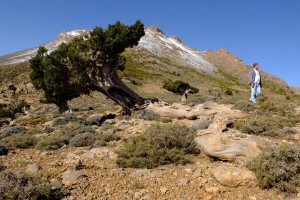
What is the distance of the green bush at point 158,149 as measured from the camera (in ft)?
30.6

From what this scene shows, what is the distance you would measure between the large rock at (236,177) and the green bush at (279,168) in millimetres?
182

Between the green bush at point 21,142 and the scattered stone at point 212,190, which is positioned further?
the green bush at point 21,142

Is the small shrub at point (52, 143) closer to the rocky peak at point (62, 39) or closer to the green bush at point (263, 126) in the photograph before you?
the green bush at point (263, 126)

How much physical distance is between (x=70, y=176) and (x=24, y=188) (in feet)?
4.75

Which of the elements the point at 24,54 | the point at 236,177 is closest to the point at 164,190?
the point at 236,177

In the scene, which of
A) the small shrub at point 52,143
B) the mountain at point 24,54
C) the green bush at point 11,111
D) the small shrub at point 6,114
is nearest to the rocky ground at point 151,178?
the small shrub at point 52,143

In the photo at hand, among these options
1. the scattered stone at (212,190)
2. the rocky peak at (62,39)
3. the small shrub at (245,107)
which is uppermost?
the rocky peak at (62,39)

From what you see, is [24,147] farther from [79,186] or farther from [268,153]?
[268,153]

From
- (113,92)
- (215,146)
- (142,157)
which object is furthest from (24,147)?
(113,92)

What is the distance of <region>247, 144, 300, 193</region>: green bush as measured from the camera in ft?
23.4

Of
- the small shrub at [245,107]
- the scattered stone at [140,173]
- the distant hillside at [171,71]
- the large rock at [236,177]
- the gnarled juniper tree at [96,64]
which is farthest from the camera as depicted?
the distant hillside at [171,71]

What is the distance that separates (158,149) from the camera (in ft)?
33.1

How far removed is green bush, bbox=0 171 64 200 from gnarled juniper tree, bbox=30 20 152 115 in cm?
1575

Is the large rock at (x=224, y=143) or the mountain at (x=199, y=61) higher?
the mountain at (x=199, y=61)
